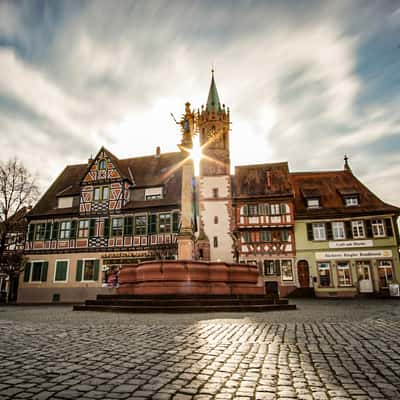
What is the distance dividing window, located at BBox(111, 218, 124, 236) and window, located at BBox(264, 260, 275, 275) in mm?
11644

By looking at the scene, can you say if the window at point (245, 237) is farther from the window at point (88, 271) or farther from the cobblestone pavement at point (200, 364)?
the cobblestone pavement at point (200, 364)

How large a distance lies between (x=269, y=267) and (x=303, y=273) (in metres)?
2.65

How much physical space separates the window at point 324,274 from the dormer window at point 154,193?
13537mm

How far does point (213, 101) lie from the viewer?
40500 mm

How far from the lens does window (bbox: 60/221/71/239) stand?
2922 cm

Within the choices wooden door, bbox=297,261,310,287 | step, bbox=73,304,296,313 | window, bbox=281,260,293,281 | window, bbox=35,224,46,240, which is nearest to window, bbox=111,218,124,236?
window, bbox=35,224,46,240

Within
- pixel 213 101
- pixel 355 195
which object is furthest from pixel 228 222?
pixel 213 101


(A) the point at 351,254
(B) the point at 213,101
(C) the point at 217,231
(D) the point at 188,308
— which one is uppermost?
(B) the point at 213,101

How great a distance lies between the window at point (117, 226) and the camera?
92.2 ft

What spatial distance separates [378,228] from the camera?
27938 mm

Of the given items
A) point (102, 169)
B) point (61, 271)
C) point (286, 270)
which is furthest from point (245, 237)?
point (61, 271)

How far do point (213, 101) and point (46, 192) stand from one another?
1989 cm

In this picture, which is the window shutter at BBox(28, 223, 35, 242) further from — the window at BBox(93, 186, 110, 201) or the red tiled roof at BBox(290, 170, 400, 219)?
the red tiled roof at BBox(290, 170, 400, 219)

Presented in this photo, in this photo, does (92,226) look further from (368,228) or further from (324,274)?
(368,228)
